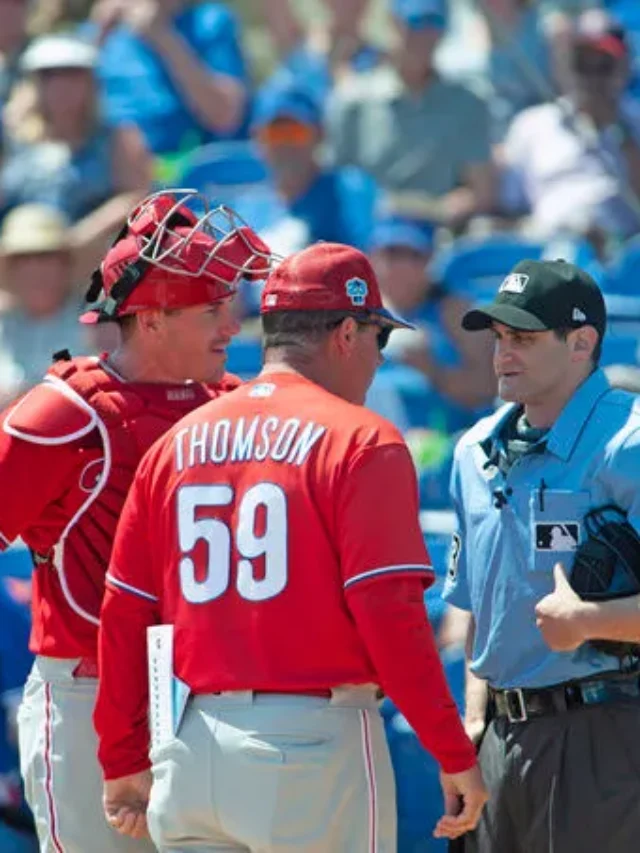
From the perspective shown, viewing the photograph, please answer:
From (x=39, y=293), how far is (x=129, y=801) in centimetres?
477

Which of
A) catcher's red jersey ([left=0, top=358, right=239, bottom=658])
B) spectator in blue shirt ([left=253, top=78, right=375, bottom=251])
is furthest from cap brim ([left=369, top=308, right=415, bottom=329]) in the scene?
spectator in blue shirt ([left=253, top=78, right=375, bottom=251])

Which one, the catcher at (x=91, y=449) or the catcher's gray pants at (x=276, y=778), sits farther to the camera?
the catcher at (x=91, y=449)

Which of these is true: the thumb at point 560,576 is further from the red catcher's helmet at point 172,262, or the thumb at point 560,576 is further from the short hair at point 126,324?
the short hair at point 126,324

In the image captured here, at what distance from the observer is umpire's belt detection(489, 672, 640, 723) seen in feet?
13.9

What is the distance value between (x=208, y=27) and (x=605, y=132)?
105 inches

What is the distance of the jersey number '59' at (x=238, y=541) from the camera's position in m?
3.91

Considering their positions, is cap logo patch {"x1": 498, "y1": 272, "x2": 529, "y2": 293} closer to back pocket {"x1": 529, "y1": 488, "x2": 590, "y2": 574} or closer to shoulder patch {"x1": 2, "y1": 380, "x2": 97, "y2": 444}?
back pocket {"x1": 529, "y1": 488, "x2": 590, "y2": 574}

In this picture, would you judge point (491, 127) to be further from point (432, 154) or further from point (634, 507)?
point (634, 507)

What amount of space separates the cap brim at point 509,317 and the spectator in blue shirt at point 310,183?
4859 mm

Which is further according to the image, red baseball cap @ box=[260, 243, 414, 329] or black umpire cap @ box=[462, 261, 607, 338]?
black umpire cap @ box=[462, 261, 607, 338]

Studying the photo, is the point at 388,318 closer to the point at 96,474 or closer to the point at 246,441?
the point at 246,441

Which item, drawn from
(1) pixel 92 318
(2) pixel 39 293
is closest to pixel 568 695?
(1) pixel 92 318

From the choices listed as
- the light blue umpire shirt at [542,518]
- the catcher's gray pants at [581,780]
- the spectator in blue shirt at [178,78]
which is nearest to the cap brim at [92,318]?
the light blue umpire shirt at [542,518]

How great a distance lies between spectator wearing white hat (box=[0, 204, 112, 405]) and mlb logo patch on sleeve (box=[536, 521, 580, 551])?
15.2ft
